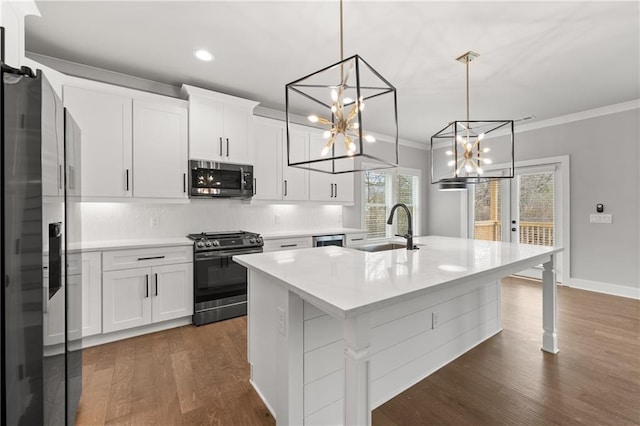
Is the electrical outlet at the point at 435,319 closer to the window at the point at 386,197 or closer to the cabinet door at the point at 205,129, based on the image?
the cabinet door at the point at 205,129

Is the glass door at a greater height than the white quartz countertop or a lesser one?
greater

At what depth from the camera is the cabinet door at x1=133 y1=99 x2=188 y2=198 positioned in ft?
9.83

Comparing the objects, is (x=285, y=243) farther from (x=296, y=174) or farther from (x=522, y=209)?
(x=522, y=209)

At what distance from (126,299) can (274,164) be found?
89.1 inches

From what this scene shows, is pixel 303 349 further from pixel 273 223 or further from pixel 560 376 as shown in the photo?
pixel 273 223

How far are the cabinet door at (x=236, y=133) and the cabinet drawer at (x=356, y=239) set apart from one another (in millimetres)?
1917

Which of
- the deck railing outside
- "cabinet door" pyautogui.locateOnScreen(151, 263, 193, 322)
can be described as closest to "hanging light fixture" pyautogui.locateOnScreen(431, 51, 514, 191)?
the deck railing outside

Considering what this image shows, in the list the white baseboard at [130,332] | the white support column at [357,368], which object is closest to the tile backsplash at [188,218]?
the white baseboard at [130,332]

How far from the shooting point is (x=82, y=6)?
2.09 metres

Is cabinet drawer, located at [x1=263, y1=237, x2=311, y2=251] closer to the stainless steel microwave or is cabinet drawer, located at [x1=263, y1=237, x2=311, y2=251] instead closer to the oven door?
the oven door

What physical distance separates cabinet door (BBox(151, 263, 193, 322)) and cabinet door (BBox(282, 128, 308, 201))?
5.33 ft

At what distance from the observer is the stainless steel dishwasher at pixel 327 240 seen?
161 inches

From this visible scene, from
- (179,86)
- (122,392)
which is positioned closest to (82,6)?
(179,86)

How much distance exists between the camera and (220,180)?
3.42 metres
